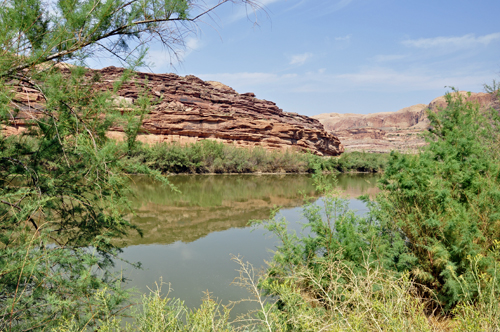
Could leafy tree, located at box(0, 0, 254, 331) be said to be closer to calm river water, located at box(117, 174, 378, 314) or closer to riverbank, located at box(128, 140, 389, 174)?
calm river water, located at box(117, 174, 378, 314)

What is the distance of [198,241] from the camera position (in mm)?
8859

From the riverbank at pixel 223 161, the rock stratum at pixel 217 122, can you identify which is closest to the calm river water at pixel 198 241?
the riverbank at pixel 223 161

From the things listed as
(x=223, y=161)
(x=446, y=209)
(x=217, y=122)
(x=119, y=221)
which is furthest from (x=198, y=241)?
(x=217, y=122)

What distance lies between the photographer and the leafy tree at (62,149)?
2.36 metres

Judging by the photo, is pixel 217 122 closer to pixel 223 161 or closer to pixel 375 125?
pixel 223 161

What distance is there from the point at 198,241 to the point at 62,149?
21.2 feet

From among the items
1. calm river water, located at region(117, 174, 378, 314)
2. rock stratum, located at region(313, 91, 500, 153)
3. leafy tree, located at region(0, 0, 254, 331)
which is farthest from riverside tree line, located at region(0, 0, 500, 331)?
rock stratum, located at region(313, 91, 500, 153)

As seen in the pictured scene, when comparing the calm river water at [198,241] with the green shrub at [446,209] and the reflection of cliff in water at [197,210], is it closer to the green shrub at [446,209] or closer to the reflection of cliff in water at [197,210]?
the reflection of cliff in water at [197,210]

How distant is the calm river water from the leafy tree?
26.9 inches

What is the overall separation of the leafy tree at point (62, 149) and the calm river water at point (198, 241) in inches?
26.9

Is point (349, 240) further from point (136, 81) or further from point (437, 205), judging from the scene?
point (136, 81)

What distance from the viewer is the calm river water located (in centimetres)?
560

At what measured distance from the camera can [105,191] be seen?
3168 mm

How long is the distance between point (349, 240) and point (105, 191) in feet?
10.7
